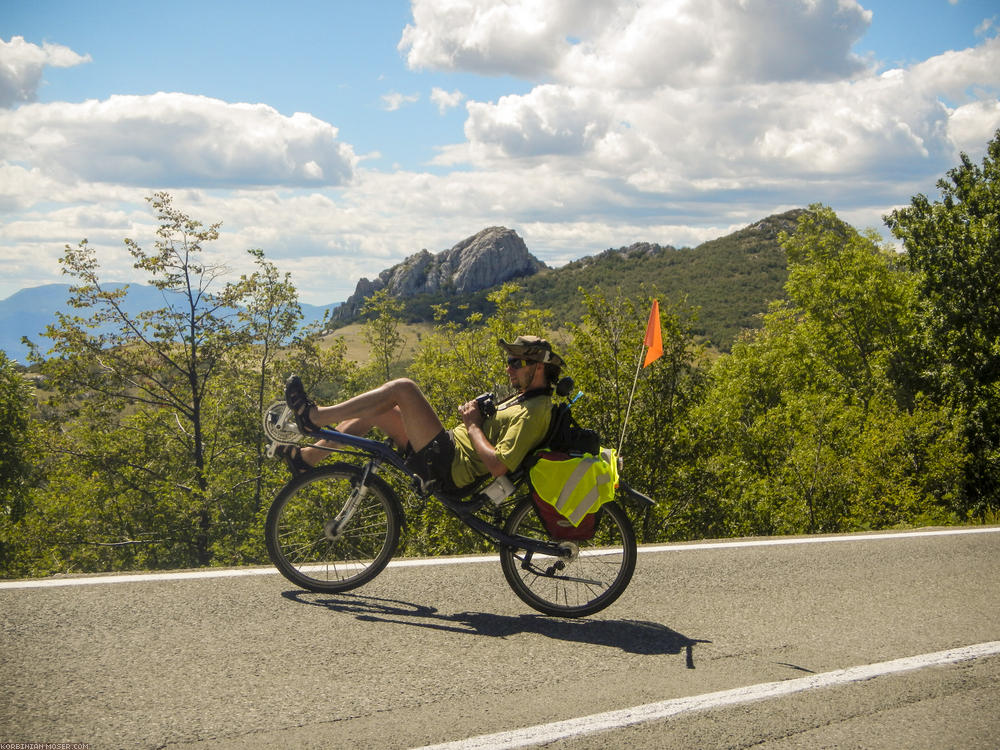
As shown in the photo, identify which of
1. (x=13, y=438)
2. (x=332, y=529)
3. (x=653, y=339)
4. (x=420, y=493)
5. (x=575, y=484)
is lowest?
(x=13, y=438)

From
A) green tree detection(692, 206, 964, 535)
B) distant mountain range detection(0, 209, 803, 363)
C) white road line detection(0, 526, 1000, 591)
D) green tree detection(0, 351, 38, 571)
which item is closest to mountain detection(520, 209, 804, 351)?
distant mountain range detection(0, 209, 803, 363)

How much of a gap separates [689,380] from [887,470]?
5.13m

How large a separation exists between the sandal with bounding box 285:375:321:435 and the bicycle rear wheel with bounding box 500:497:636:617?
134 cm

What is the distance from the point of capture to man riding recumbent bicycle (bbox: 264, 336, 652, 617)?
440 centimetres

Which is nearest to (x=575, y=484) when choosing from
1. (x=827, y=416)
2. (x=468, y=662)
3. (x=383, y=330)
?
(x=468, y=662)

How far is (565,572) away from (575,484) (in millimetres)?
616

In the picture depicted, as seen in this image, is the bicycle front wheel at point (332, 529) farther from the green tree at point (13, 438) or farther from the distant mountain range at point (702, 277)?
the distant mountain range at point (702, 277)

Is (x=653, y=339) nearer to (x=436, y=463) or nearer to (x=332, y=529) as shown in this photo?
(x=436, y=463)

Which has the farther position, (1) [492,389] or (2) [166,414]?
(2) [166,414]

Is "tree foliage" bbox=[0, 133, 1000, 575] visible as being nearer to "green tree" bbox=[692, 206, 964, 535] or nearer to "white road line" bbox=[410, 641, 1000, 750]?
"green tree" bbox=[692, 206, 964, 535]

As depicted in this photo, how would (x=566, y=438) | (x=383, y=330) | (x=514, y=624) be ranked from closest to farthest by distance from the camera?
(x=514, y=624), (x=566, y=438), (x=383, y=330)

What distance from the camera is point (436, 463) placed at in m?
4.64

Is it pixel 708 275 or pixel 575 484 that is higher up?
pixel 708 275

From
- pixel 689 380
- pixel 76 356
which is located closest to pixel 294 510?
pixel 689 380
